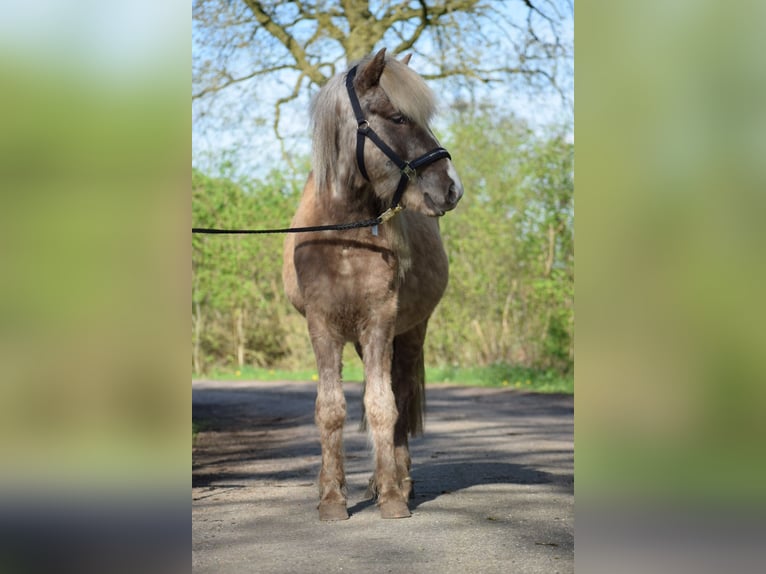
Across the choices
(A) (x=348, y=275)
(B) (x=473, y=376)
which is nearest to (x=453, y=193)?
(A) (x=348, y=275)

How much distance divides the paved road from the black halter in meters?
1.83

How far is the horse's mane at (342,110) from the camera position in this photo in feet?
17.0

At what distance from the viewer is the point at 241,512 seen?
5.64 metres

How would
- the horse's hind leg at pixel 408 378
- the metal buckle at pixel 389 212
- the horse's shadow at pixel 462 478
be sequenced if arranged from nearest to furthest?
the metal buckle at pixel 389 212
the horse's shadow at pixel 462 478
the horse's hind leg at pixel 408 378

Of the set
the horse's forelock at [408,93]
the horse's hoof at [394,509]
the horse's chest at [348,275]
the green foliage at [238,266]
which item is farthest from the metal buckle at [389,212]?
the green foliage at [238,266]

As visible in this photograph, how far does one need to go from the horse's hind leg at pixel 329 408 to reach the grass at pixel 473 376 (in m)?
9.14

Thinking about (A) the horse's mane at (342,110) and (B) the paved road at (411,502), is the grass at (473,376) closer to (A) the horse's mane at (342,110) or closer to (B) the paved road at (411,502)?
(B) the paved road at (411,502)

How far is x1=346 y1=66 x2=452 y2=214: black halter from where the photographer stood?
5109 mm

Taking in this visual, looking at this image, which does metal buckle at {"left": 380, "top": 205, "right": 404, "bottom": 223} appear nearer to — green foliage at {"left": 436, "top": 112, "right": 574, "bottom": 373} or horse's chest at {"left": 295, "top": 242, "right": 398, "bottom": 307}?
horse's chest at {"left": 295, "top": 242, "right": 398, "bottom": 307}

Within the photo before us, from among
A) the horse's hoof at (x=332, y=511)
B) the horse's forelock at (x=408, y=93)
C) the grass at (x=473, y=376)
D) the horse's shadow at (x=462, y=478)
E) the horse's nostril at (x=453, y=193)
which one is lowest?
the horse's shadow at (x=462, y=478)
